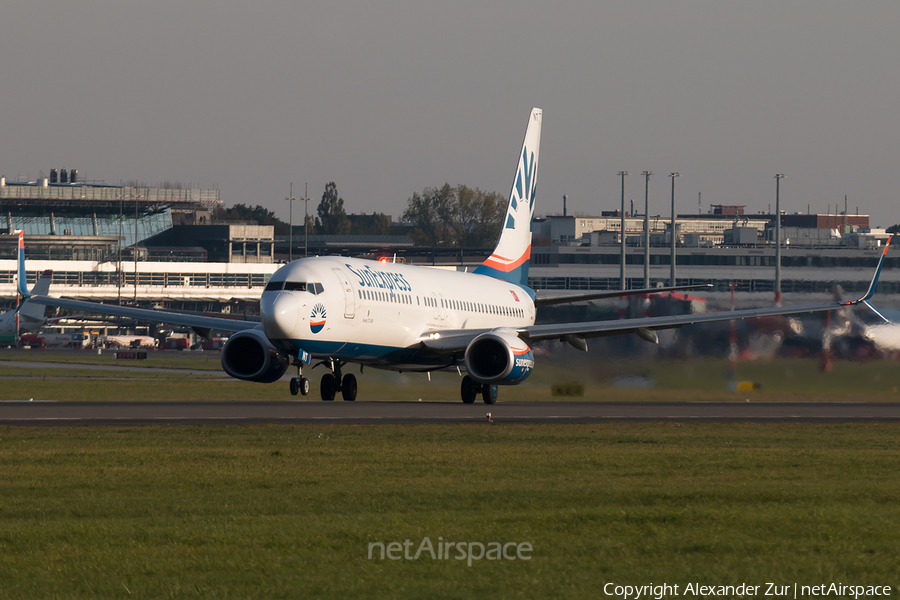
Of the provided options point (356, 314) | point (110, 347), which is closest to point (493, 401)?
point (356, 314)

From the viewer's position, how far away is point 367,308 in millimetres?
35031

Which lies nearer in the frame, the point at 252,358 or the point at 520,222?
the point at 252,358

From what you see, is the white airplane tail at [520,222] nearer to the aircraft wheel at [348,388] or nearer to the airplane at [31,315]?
the aircraft wheel at [348,388]

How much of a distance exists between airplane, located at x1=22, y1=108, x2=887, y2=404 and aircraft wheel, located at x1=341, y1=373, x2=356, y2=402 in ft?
0.10

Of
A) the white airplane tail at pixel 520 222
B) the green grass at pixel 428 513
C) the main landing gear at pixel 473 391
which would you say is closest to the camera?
the green grass at pixel 428 513

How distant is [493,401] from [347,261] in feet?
21.2

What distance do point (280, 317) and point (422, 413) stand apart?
15.6 feet

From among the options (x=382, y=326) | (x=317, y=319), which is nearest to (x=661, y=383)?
(x=382, y=326)

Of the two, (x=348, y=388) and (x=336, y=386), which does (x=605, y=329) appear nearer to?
(x=348, y=388)

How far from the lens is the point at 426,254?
156 meters

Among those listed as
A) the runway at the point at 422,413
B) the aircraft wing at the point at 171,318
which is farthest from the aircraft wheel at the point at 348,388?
the aircraft wing at the point at 171,318

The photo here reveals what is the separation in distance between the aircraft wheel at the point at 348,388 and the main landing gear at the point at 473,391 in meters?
3.37

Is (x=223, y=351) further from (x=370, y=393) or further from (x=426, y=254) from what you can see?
(x=426, y=254)

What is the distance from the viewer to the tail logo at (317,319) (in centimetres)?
3266
